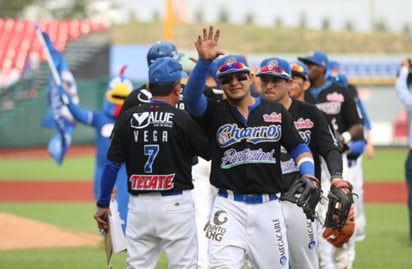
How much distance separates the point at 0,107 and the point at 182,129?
30.2 metres

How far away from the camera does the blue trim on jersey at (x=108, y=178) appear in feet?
25.2

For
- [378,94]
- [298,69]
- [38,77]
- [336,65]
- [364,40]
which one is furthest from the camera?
[364,40]

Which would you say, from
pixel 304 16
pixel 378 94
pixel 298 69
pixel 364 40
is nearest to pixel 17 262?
pixel 298 69

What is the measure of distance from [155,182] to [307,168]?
4.01ft

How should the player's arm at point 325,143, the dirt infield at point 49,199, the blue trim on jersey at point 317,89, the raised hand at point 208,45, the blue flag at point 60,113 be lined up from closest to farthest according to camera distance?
the raised hand at point 208,45 → the player's arm at point 325,143 → the blue trim on jersey at point 317,89 → the dirt infield at point 49,199 → the blue flag at point 60,113

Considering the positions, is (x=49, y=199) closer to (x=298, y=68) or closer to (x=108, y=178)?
(x=298, y=68)

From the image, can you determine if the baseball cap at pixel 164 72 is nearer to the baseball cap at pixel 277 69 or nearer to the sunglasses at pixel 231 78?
the sunglasses at pixel 231 78

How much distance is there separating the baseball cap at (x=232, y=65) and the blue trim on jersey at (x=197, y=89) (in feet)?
0.90

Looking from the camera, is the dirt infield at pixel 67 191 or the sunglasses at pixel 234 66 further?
the dirt infield at pixel 67 191

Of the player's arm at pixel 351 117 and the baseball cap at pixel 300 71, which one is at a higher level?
the baseball cap at pixel 300 71

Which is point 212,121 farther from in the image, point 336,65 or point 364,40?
point 364,40

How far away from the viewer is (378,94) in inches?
1763

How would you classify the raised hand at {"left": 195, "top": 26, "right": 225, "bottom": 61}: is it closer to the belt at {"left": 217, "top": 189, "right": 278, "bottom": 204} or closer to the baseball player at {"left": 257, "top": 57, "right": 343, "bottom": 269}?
the belt at {"left": 217, "top": 189, "right": 278, "bottom": 204}

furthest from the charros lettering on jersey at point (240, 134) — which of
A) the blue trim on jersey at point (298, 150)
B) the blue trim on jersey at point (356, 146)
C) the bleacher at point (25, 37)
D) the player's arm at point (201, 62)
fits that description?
the bleacher at point (25, 37)
